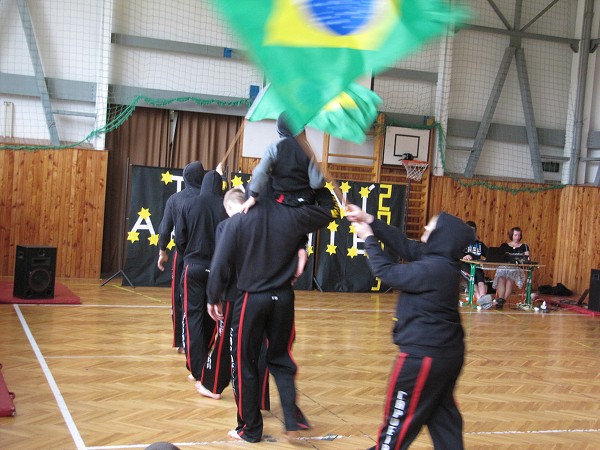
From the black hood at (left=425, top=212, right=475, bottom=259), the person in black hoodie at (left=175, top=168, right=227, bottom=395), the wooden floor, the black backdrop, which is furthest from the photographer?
the black backdrop

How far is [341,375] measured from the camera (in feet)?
23.0

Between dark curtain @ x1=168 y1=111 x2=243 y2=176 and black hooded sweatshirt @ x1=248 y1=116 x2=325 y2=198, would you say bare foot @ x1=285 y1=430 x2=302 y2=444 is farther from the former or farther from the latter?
dark curtain @ x1=168 y1=111 x2=243 y2=176

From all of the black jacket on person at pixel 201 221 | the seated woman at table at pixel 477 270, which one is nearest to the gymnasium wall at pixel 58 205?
the seated woman at table at pixel 477 270

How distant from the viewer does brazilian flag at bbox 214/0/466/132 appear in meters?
3.46

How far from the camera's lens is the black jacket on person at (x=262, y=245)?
15.4 ft

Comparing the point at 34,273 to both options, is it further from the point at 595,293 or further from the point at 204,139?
the point at 595,293

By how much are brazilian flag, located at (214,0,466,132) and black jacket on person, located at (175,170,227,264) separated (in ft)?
8.76

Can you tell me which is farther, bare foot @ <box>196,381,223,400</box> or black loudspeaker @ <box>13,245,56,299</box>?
black loudspeaker @ <box>13,245,56,299</box>

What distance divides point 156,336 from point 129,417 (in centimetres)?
310

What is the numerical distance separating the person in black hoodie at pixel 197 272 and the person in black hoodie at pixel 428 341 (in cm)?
246

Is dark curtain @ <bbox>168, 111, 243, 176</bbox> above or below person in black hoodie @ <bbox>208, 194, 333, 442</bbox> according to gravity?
above

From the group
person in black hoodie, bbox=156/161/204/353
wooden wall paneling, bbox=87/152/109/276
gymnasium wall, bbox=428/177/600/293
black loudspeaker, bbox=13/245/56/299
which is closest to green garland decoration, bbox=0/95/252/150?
wooden wall paneling, bbox=87/152/109/276

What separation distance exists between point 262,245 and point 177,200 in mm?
2087

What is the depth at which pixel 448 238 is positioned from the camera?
12.8 feet
